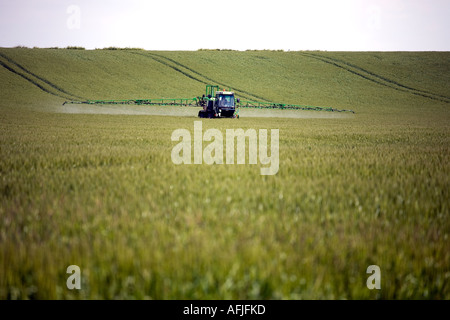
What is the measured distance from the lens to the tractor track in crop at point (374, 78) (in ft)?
192

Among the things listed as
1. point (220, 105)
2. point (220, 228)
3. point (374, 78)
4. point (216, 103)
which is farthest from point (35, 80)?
point (374, 78)

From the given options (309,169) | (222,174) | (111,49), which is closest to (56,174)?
(222,174)

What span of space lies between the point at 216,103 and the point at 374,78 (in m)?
49.0

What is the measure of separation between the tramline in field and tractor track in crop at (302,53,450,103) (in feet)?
70.3

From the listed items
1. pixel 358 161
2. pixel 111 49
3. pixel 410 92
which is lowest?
pixel 358 161

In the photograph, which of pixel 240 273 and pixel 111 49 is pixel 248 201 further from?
pixel 111 49

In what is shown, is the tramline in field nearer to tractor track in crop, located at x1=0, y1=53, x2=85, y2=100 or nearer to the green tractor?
the green tractor

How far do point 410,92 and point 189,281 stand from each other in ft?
223

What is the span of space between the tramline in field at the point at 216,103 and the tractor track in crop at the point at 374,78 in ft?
70.3

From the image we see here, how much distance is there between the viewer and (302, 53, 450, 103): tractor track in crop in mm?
58531

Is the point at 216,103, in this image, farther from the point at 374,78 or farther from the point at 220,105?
the point at 374,78

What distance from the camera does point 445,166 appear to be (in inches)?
263

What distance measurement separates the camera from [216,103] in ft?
104

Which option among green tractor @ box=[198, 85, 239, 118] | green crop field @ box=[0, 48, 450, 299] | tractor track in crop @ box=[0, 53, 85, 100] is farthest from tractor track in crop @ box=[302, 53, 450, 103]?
green crop field @ box=[0, 48, 450, 299]
